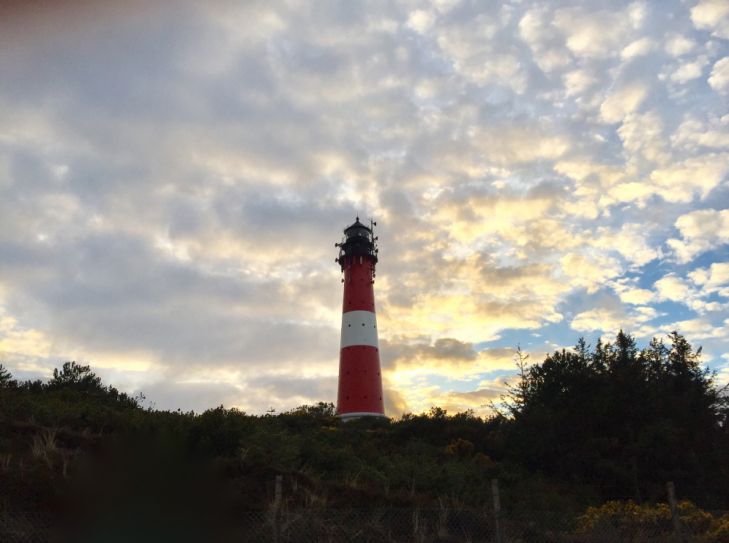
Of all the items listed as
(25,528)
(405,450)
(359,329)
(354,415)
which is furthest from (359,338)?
(25,528)

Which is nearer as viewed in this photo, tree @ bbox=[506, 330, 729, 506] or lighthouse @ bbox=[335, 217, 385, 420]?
tree @ bbox=[506, 330, 729, 506]

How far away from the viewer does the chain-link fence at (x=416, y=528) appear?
898cm

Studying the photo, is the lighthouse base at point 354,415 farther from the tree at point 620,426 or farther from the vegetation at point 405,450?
the tree at point 620,426

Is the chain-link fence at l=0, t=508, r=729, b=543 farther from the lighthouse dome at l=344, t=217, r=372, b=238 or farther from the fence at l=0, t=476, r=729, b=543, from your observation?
the lighthouse dome at l=344, t=217, r=372, b=238

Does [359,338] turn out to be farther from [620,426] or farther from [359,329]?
[620,426]

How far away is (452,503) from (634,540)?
183 inches

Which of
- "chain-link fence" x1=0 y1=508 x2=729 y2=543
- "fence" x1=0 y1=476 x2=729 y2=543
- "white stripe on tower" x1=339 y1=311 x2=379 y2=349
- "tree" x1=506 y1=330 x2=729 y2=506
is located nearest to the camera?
"fence" x1=0 y1=476 x2=729 y2=543

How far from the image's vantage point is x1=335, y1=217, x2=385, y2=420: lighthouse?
114ft

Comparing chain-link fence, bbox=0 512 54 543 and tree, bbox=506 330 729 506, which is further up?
tree, bbox=506 330 729 506

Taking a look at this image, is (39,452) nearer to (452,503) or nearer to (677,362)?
(452,503)

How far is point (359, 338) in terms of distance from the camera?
36094 mm

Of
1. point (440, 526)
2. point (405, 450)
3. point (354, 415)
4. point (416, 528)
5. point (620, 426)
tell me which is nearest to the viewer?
point (416, 528)

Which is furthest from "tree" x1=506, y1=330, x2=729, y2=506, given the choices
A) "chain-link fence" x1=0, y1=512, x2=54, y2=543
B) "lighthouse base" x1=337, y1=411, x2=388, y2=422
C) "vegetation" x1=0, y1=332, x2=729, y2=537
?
"chain-link fence" x1=0, y1=512, x2=54, y2=543

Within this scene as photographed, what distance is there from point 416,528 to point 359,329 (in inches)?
996
